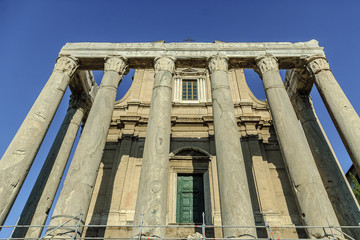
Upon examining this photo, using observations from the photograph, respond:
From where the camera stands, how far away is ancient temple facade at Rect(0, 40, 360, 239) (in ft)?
26.9

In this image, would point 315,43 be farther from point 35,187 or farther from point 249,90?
point 35,187

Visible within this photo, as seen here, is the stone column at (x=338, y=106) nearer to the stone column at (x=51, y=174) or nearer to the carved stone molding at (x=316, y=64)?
the carved stone molding at (x=316, y=64)

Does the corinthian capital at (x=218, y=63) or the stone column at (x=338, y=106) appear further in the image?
the corinthian capital at (x=218, y=63)

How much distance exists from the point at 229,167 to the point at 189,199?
650 cm

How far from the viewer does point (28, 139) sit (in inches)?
376

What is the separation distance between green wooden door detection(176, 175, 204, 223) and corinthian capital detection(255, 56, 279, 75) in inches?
286

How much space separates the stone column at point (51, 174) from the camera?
11.0 m

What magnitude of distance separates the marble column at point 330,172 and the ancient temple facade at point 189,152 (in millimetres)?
48

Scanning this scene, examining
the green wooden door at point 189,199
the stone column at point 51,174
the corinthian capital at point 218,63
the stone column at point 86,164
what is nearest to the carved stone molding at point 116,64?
the stone column at point 86,164

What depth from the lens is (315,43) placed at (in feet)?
43.9

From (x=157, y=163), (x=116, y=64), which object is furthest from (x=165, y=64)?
(x=157, y=163)

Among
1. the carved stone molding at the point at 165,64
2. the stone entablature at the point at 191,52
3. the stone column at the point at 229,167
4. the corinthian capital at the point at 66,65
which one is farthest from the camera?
the stone entablature at the point at 191,52

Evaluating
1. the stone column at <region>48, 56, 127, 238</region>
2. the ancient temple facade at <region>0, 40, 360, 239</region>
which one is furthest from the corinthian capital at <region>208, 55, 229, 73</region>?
the stone column at <region>48, 56, 127, 238</region>

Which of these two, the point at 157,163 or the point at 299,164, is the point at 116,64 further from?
the point at 299,164
